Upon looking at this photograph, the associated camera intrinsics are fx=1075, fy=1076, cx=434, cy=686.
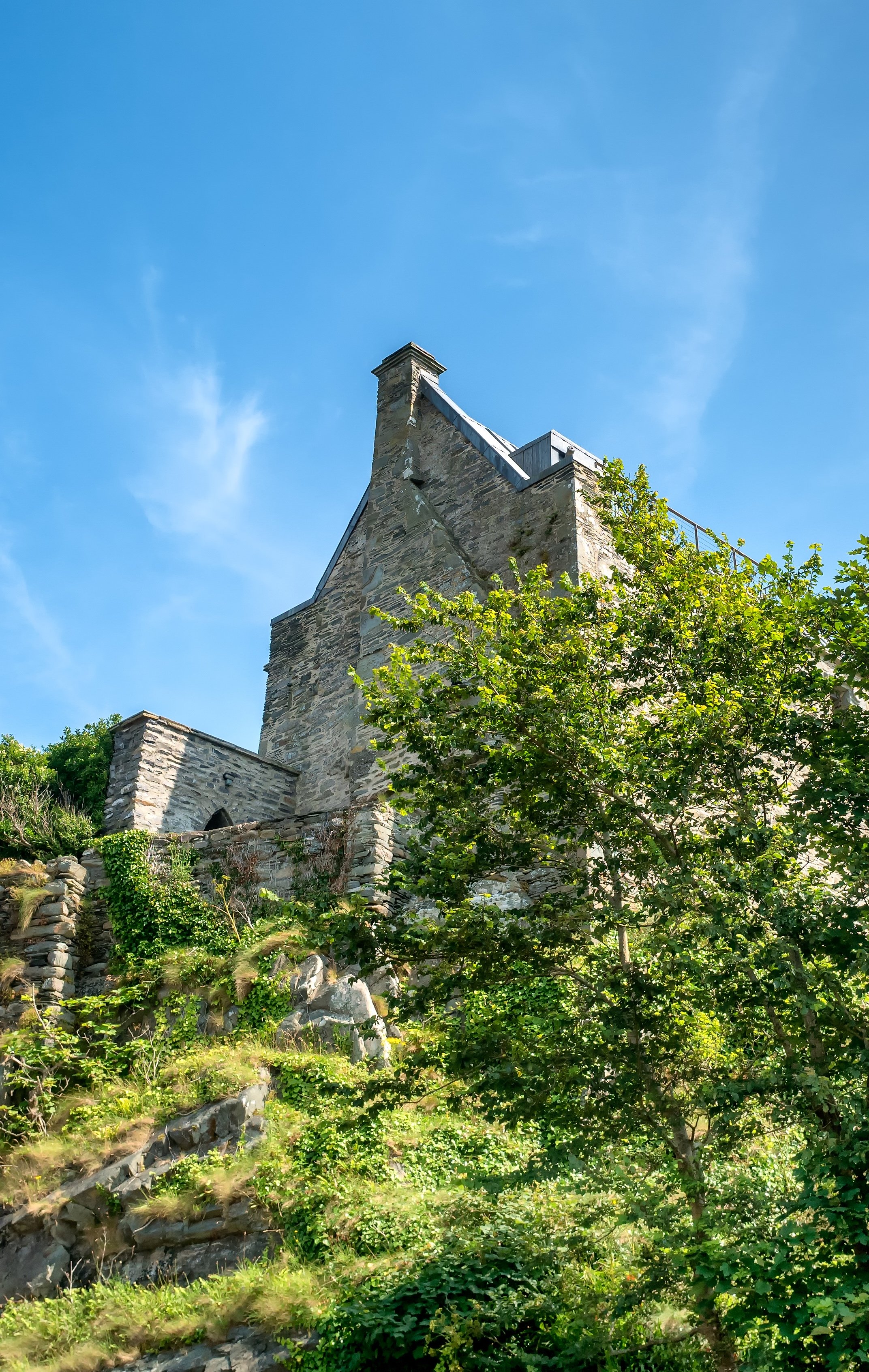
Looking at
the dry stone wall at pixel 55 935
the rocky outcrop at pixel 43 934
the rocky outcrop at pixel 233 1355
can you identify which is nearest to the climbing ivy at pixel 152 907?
the dry stone wall at pixel 55 935

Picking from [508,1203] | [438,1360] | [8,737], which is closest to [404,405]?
[8,737]

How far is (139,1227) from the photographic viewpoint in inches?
367

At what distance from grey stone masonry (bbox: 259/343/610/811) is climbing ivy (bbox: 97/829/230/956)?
2.65 metres

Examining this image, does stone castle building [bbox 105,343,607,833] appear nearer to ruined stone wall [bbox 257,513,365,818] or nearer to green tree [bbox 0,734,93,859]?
ruined stone wall [bbox 257,513,365,818]

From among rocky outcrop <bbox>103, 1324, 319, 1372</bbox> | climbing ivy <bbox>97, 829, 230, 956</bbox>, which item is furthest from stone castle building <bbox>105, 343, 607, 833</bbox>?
rocky outcrop <bbox>103, 1324, 319, 1372</bbox>

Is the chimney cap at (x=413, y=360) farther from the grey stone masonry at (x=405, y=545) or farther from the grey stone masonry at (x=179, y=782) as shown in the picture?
the grey stone masonry at (x=179, y=782)

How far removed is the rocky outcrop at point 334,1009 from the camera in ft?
35.8

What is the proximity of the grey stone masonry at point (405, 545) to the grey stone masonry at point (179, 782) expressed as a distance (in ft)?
3.28

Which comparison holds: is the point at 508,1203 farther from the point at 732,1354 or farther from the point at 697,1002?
the point at 697,1002

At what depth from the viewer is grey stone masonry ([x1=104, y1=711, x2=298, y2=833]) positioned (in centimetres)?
1711

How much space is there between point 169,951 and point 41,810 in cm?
473

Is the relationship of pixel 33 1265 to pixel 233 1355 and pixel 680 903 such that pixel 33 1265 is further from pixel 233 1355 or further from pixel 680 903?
pixel 680 903

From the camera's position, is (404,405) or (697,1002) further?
(404,405)

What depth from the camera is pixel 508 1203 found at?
27.5ft
